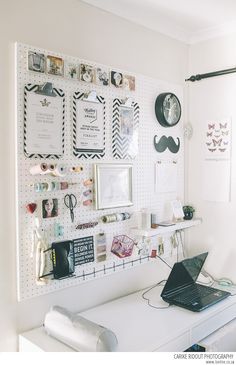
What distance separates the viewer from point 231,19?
227 cm

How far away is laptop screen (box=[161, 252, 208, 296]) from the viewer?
78.7 inches

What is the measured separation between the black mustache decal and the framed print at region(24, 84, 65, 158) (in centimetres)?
76

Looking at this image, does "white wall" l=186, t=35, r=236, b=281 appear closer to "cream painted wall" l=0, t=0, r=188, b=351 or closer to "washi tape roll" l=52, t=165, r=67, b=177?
"cream painted wall" l=0, t=0, r=188, b=351

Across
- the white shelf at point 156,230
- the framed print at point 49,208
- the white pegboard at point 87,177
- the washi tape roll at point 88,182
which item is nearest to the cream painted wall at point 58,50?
the white pegboard at point 87,177

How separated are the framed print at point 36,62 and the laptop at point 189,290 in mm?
1205

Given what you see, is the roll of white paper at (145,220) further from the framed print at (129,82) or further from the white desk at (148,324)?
the framed print at (129,82)

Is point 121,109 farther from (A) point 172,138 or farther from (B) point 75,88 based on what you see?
(A) point 172,138

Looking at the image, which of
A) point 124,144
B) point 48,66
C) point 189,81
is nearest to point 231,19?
point 189,81

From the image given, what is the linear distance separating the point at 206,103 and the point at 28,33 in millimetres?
1325

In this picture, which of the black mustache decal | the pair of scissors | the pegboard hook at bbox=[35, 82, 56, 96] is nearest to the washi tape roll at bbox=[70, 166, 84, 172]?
the pair of scissors

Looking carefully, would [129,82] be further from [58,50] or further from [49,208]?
[49,208]

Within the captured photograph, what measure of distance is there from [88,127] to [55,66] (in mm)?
347

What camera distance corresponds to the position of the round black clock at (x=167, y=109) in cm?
231

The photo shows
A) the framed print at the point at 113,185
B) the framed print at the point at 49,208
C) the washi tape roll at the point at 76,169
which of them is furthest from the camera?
the framed print at the point at 113,185
